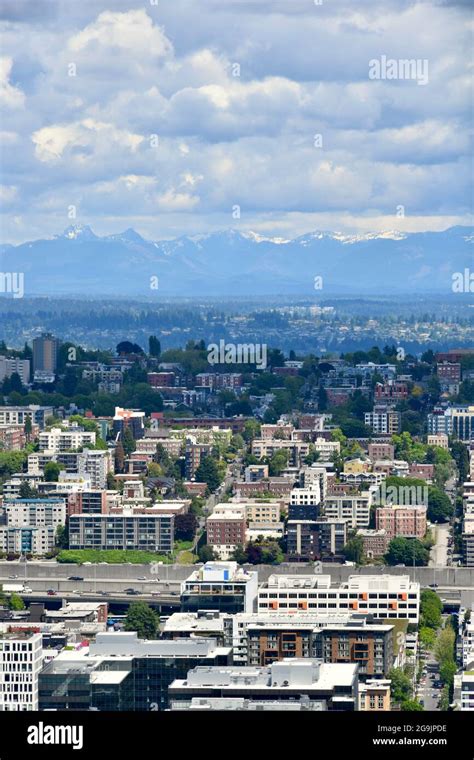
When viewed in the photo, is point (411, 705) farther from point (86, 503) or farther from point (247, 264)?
point (247, 264)

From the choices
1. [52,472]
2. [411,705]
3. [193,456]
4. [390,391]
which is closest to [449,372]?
[390,391]

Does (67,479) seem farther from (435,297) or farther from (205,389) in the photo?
(435,297)

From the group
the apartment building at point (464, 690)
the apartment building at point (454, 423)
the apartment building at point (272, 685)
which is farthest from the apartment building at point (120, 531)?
the apartment building at point (272, 685)

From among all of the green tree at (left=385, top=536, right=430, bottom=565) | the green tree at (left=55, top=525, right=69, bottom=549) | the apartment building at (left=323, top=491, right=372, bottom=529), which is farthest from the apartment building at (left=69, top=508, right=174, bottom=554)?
the green tree at (left=385, top=536, right=430, bottom=565)

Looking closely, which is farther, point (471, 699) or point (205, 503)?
point (205, 503)

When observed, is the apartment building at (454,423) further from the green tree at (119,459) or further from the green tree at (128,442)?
the green tree at (119,459)
